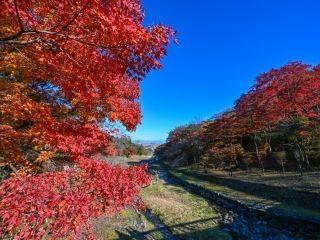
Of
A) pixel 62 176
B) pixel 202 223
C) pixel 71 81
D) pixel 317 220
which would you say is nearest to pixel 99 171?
pixel 62 176

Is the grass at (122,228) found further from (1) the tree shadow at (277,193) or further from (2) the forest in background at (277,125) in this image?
(2) the forest in background at (277,125)

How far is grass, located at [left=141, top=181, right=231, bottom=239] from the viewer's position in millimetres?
15711

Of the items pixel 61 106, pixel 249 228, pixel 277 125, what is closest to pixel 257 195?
pixel 249 228

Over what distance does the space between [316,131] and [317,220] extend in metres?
12.5

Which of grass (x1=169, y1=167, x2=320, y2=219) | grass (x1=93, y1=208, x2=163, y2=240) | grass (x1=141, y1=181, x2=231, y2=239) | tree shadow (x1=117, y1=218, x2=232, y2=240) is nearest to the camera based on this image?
grass (x1=93, y1=208, x2=163, y2=240)

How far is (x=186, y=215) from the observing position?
19250mm

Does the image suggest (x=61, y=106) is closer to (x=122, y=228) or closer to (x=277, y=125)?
(x=122, y=228)

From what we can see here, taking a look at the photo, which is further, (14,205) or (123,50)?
(14,205)

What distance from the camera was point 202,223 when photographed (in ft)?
56.9

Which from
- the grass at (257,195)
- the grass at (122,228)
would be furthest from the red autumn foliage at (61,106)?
the grass at (257,195)

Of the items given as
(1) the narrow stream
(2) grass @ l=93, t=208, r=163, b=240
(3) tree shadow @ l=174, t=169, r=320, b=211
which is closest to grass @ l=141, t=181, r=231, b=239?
(1) the narrow stream

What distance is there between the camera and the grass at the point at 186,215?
1571 centimetres

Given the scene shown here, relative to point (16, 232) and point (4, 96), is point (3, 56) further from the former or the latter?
point (16, 232)

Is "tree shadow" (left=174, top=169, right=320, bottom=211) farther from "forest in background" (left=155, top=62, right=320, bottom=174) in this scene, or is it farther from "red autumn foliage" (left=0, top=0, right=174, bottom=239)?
"red autumn foliage" (left=0, top=0, right=174, bottom=239)
